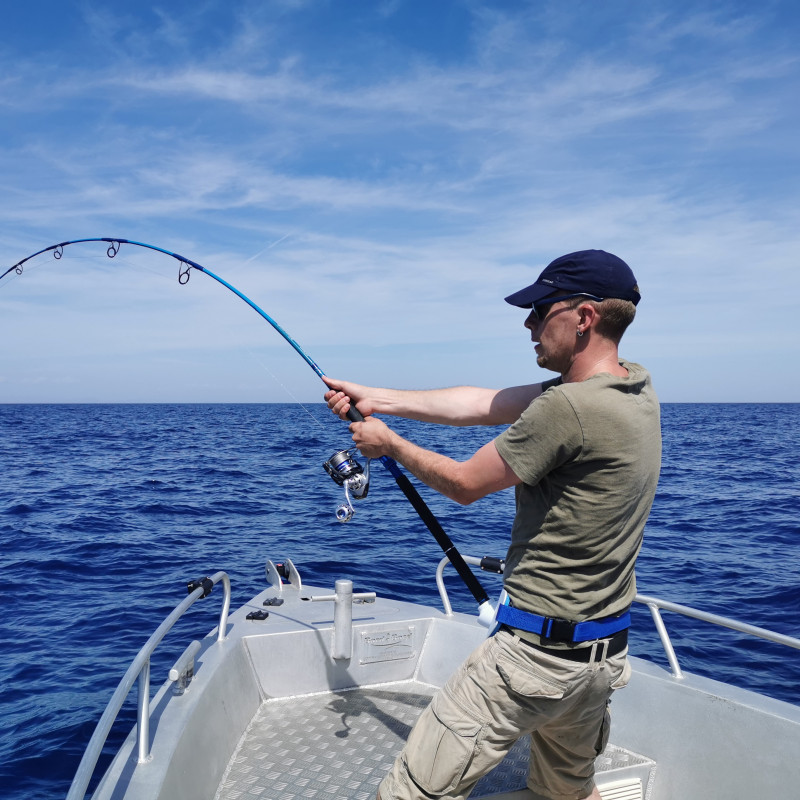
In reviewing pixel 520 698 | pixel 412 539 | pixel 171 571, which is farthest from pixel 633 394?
pixel 412 539

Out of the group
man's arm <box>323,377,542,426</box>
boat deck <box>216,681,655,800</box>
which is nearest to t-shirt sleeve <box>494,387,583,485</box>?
man's arm <box>323,377,542,426</box>

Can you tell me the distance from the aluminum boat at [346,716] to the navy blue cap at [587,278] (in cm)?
167

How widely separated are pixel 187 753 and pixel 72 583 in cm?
609

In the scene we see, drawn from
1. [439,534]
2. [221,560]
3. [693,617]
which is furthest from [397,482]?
[221,560]

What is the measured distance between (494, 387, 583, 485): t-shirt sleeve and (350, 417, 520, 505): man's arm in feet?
0.21

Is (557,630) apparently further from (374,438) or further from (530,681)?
(374,438)

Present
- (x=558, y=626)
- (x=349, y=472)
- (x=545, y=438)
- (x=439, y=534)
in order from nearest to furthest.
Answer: (x=545, y=438)
(x=558, y=626)
(x=439, y=534)
(x=349, y=472)

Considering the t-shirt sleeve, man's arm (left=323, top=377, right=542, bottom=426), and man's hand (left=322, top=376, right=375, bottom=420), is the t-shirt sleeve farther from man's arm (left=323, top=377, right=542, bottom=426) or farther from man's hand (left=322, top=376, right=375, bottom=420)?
man's hand (left=322, top=376, right=375, bottom=420)

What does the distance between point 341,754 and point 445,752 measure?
180cm

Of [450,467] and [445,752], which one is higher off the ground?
[450,467]

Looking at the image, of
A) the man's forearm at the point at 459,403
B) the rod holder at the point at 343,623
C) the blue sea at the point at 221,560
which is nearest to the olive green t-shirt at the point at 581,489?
the man's forearm at the point at 459,403

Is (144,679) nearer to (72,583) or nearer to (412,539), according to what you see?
(72,583)

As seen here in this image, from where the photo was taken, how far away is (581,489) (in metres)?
2.05

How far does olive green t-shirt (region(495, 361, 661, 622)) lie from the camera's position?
2.00 meters
